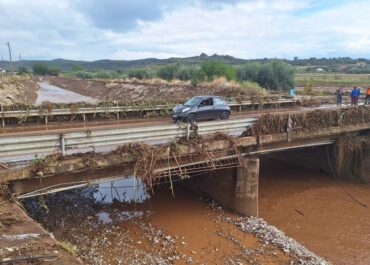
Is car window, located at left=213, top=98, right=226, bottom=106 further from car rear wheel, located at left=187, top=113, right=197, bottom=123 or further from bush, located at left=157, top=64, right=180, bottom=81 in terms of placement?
bush, located at left=157, top=64, right=180, bottom=81

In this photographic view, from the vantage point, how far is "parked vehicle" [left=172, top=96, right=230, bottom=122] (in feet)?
64.7

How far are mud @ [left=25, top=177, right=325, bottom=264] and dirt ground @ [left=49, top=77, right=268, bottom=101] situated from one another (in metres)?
15.4

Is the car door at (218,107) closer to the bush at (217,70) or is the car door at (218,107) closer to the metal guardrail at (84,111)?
the metal guardrail at (84,111)

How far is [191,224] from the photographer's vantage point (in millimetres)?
13859

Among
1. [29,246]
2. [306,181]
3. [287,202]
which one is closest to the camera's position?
[29,246]

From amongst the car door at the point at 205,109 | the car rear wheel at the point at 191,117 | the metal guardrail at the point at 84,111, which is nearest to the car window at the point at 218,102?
the car door at the point at 205,109

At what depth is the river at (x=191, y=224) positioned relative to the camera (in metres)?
11.3

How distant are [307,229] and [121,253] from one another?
309 inches

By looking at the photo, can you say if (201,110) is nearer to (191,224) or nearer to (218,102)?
(218,102)

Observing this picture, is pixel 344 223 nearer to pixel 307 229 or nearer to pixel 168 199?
pixel 307 229

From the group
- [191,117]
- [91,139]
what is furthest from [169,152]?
[191,117]

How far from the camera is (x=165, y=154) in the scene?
12617 mm

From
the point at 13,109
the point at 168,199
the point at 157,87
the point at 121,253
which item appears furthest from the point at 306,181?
the point at 157,87

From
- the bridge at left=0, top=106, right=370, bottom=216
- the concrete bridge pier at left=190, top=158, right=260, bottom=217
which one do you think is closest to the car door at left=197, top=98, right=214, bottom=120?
the bridge at left=0, top=106, right=370, bottom=216
